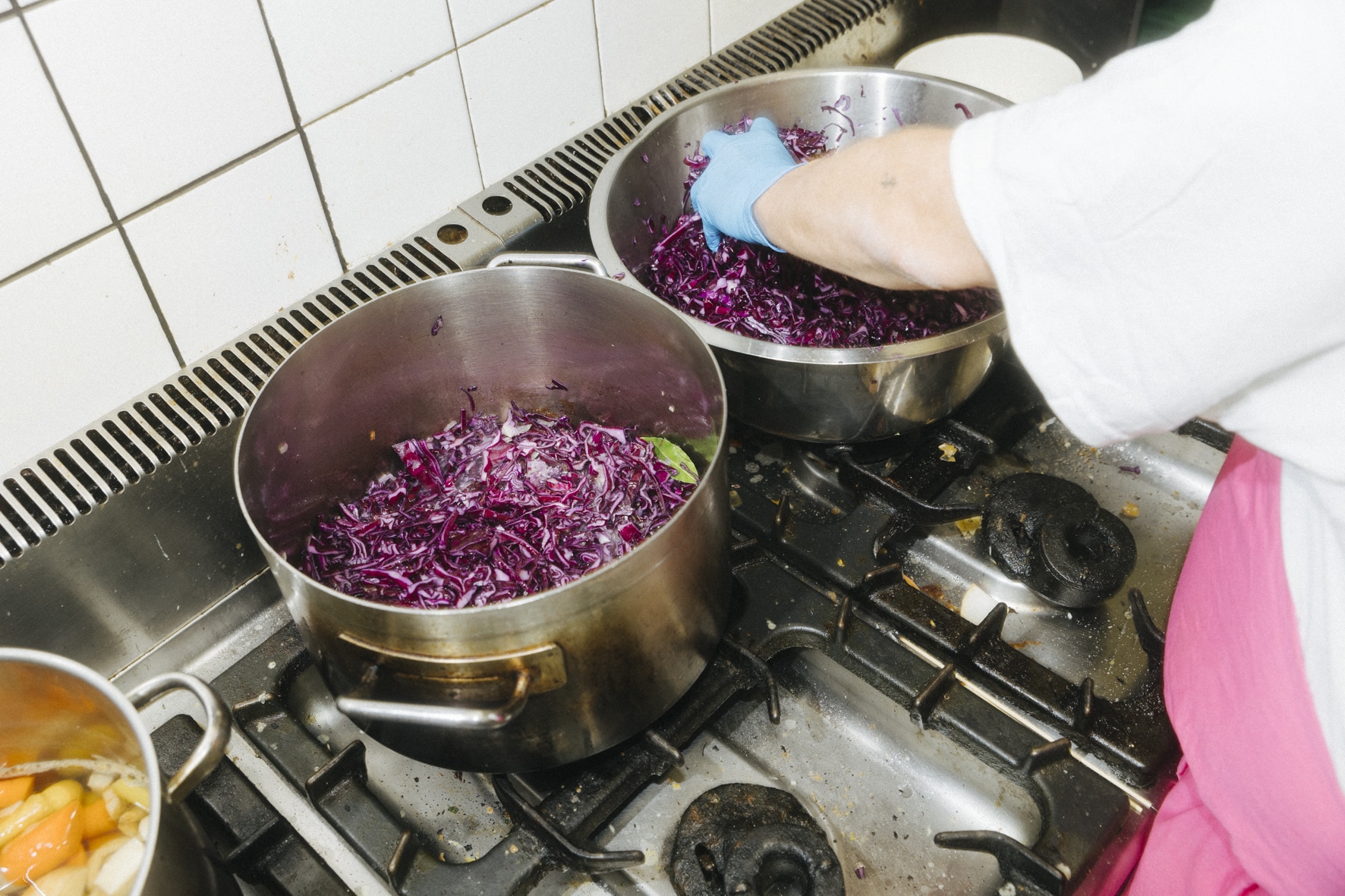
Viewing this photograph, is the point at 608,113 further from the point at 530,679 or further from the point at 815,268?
the point at 530,679

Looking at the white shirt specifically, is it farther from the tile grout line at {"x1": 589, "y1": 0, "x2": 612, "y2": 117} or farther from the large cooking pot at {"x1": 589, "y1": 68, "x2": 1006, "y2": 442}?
the tile grout line at {"x1": 589, "y1": 0, "x2": 612, "y2": 117}

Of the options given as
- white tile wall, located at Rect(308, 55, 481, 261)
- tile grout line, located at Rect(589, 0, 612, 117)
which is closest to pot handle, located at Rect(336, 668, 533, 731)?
white tile wall, located at Rect(308, 55, 481, 261)

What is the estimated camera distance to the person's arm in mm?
610

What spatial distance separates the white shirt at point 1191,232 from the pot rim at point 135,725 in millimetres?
560

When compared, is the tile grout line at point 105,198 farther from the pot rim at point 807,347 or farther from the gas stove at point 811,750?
the pot rim at point 807,347

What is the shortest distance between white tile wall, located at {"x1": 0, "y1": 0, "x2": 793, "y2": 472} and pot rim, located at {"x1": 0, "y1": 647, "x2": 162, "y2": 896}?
0.32m

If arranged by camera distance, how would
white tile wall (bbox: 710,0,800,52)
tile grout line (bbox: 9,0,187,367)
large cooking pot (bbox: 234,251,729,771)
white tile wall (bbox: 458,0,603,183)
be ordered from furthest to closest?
white tile wall (bbox: 710,0,800,52)
white tile wall (bbox: 458,0,603,183)
tile grout line (bbox: 9,0,187,367)
large cooking pot (bbox: 234,251,729,771)

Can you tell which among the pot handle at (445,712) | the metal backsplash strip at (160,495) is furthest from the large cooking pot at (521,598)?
the metal backsplash strip at (160,495)

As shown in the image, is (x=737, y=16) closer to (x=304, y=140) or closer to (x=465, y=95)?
(x=465, y=95)

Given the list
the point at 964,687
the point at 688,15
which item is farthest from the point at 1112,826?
the point at 688,15

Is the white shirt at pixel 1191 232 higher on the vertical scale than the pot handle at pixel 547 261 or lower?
higher

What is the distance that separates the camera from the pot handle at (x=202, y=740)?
0.55 meters

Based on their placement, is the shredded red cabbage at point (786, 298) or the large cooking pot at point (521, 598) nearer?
the large cooking pot at point (521, 598)

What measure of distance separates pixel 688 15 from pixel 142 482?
0.85 metres
